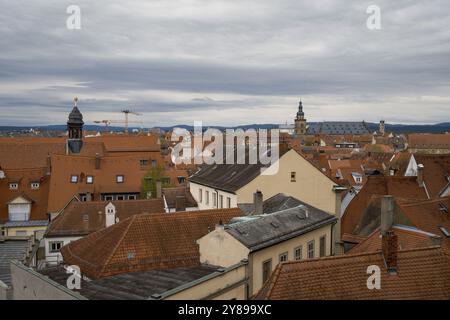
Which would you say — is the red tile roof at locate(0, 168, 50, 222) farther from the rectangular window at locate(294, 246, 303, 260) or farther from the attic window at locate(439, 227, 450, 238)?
the attic window at locate(439, 227, 450, 238)

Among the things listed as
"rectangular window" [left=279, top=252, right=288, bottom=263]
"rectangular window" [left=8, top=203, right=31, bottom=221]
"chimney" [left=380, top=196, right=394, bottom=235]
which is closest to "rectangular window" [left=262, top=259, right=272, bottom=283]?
"rectangular window" [left=279, top=252, right=288, bottom=263]

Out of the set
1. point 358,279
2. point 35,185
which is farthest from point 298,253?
point 35,185

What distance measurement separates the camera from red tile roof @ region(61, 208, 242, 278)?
22.9 m

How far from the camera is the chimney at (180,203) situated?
41.7m

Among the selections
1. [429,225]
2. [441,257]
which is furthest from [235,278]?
[429,225]

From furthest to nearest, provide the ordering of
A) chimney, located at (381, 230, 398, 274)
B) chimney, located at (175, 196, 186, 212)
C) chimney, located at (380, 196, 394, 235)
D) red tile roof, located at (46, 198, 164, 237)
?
chimney, located at (175, 196, 186, 212), red tile roof, located at (46, 198, 164, 237), chimney, located at (380, 196, 394, 235), chimney, located at (381, 230, 398, 274)

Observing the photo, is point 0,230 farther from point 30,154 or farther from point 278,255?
point 278,255

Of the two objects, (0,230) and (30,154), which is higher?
(30,154)

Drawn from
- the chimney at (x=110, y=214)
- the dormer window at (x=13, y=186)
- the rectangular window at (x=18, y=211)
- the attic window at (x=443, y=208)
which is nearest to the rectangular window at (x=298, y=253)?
the attic window at (x=443, y=208)

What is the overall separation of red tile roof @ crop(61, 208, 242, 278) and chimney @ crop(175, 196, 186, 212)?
1371 centimetres

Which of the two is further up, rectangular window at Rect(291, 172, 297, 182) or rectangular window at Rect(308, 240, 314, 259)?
rectangular window at Rect(291, 172, 297, 182)

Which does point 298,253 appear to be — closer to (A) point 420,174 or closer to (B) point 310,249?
(B) point 310,249
